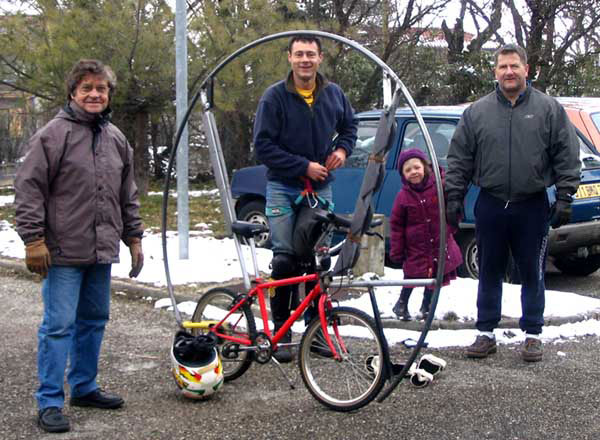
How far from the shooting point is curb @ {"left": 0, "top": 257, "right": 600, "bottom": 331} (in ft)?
21.9

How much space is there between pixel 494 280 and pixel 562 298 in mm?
1656

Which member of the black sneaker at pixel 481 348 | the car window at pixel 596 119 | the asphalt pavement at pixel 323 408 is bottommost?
the asphalt pavement at pixel 323 408

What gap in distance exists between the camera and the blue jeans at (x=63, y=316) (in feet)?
14.7

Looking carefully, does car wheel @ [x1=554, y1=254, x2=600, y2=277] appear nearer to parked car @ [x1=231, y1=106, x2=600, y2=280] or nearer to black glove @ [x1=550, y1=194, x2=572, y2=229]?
parked car @ [x1=231, y1=106, x2=600, y2=280]

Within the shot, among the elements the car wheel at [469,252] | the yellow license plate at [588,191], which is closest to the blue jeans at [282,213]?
the car wheel at [469,252]

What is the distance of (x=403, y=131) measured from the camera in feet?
28.1

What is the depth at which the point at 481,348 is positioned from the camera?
5.85 metres

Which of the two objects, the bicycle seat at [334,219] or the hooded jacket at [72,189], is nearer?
the hooded jacket at [72,189]

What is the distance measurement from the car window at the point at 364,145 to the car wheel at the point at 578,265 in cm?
239

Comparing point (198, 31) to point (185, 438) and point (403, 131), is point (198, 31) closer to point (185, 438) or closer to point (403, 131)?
point (403, 131)

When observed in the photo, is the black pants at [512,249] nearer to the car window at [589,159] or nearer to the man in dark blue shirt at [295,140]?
the man in dark blue shirt at [295,140]

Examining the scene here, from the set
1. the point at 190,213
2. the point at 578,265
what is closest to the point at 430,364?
the point at 578,265

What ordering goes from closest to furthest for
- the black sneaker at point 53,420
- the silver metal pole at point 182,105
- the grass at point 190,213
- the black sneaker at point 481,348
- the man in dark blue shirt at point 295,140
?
1. the black sneaker at point 53,420
2. the man in dark blue shirt at point 295,140
3. the black sneaker at point 481,348
4. the silver metal pole at point 182,105
5. the grass at point 190,213

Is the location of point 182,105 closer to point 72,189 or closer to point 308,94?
point 308,94
